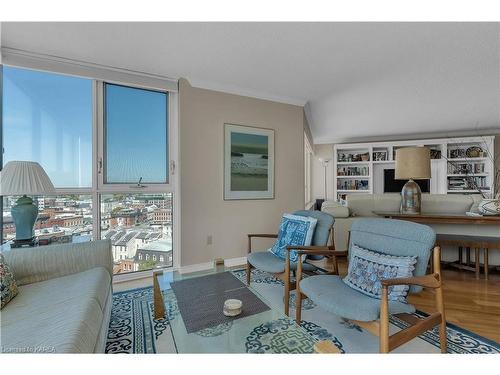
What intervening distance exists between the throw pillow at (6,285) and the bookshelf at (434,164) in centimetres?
653

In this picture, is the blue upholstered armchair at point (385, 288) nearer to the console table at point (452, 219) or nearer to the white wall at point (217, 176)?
the console table at point (452, 219)

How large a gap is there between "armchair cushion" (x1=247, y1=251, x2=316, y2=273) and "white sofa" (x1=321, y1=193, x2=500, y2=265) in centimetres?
134

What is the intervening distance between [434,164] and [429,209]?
382cm

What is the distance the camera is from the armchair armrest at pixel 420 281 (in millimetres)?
1249

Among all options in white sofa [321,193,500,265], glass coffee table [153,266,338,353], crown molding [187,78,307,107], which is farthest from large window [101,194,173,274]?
white sofa [321,193,500,265]

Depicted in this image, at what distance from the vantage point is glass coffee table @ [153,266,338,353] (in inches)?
45.4

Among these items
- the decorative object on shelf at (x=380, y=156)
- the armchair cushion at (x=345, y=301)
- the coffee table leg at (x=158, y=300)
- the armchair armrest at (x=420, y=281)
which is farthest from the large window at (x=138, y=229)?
the decorative object on shelf at (x=380, y=156)

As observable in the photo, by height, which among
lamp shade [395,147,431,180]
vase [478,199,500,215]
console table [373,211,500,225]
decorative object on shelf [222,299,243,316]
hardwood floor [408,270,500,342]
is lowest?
hardwood floor [408,270,500,342]

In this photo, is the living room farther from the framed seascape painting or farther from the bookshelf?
the bookshelf

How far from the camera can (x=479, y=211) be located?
2.75 metres

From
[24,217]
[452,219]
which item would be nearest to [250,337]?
[24,217]

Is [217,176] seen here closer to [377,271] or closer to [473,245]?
[377,271]
